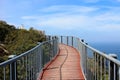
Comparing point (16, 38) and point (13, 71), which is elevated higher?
point (16, 38)

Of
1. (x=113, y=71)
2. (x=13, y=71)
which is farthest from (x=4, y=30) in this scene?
(x=113, y=71)

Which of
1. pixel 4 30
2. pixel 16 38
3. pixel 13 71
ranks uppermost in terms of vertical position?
pixel 4 30

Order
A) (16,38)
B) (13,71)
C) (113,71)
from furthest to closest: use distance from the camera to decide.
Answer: (16,38) → (13,71) → (113,71)

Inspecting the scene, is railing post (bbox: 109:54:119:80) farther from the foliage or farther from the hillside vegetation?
the foliage

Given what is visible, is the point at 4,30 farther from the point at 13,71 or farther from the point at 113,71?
the point at 113,71

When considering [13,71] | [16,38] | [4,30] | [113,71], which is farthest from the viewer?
[4,30]

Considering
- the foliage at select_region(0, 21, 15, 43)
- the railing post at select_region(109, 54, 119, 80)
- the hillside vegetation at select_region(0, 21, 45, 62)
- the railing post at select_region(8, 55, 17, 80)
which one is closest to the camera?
the railing post at select_region(109, 54, 119, 80)

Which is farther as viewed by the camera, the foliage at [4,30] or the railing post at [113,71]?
the foliage at [4,30]

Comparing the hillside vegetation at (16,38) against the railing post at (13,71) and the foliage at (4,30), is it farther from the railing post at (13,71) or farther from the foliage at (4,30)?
the railing post at (13,71)

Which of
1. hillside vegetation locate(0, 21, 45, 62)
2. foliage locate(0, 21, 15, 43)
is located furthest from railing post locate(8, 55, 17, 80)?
foliage locate(0, 21, 15, 43)

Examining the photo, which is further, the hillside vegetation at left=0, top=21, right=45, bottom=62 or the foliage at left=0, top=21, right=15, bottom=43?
the foliage at left=0, top=21, right=15, bottom=43

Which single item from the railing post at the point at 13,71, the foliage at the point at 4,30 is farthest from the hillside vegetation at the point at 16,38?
the railing post at the point at 13,71

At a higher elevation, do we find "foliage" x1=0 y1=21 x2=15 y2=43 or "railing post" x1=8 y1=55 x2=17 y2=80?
"foliage" x1=0 y1=21 x2=15 y2=43

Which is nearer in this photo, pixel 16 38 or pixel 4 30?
pixel 16 38
